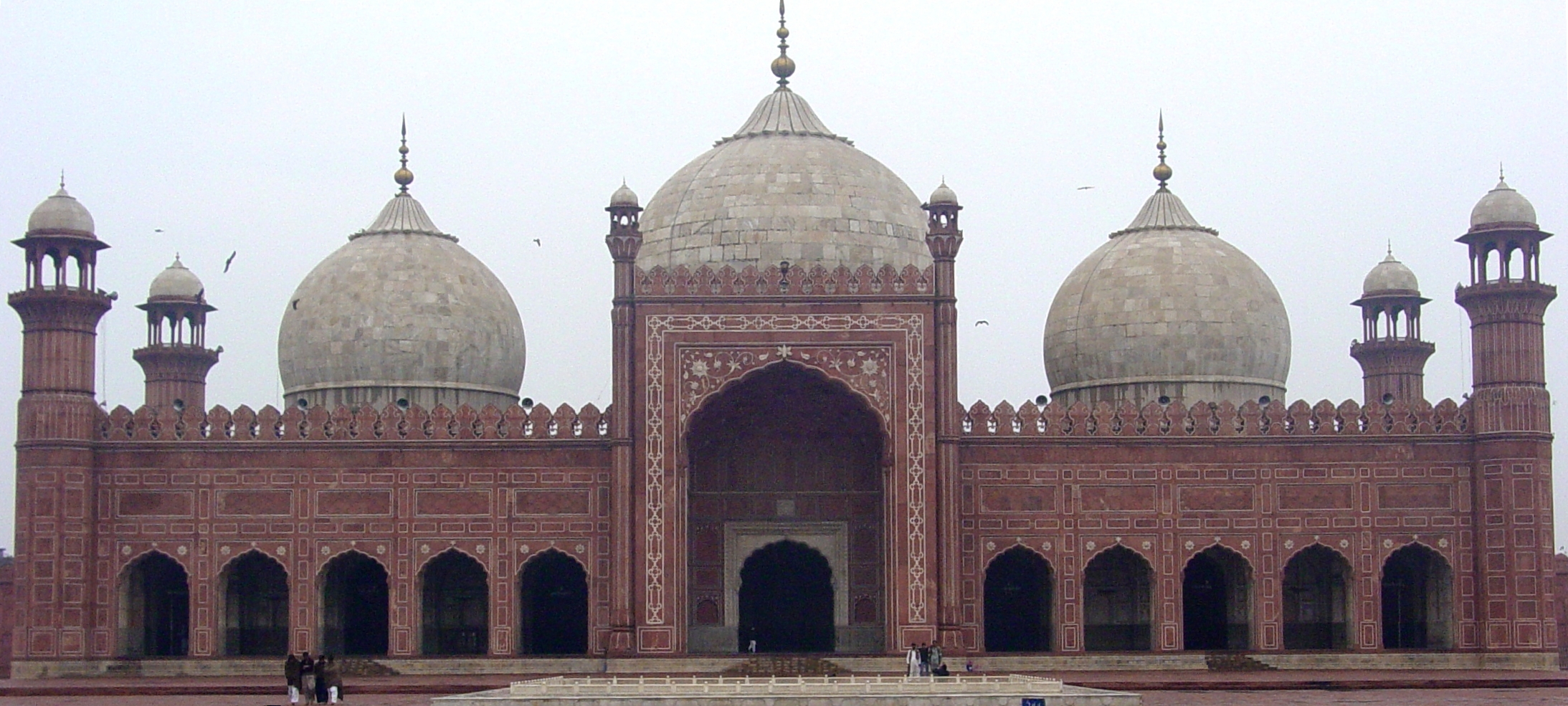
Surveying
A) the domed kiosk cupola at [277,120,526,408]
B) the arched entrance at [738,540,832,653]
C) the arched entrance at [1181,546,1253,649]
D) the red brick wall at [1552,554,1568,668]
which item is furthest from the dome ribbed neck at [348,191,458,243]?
the red brick wall at [1552,554,1568,668]

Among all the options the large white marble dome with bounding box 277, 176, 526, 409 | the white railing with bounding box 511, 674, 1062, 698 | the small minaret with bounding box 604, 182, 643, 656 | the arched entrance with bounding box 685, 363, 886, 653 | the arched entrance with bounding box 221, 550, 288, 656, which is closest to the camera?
the white railing with bounding box 511, 674, 1062, 698

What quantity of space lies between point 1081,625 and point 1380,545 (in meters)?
3.73

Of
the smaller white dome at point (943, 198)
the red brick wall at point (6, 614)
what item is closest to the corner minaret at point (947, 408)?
the smaller white dome at point (943, 198)


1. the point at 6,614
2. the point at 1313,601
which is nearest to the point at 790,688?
the point at 1313,601

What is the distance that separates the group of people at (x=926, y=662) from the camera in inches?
899

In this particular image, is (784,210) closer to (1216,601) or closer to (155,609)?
(1216,601)

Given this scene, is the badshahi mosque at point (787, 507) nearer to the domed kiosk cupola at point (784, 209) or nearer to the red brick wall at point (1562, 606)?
the domed kiosk cupola at point (784, 209)

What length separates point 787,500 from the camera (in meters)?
26.7

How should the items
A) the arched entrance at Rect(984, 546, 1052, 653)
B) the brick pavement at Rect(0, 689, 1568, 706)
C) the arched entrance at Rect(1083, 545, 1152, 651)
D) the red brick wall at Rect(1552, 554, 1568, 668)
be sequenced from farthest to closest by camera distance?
the red brick wall at Rect(1552, 554, 1568, 668) < the arched entrance at Rect(984, 546, 1052, 653) < the arched entrance at Rect(1083, 545, 1152, 651) < the brick pavement at Rect(0, 689, 1568, 706)

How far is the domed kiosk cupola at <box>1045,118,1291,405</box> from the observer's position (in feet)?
98.1

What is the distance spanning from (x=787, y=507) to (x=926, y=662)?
148 inches

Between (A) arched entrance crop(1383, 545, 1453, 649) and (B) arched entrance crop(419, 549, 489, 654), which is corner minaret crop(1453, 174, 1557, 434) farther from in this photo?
(B) arched entrance crop(419, 549, 489, 654)

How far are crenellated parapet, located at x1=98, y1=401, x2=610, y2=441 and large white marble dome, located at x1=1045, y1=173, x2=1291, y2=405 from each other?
25.6 ft

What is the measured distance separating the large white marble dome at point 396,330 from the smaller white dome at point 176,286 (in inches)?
101
